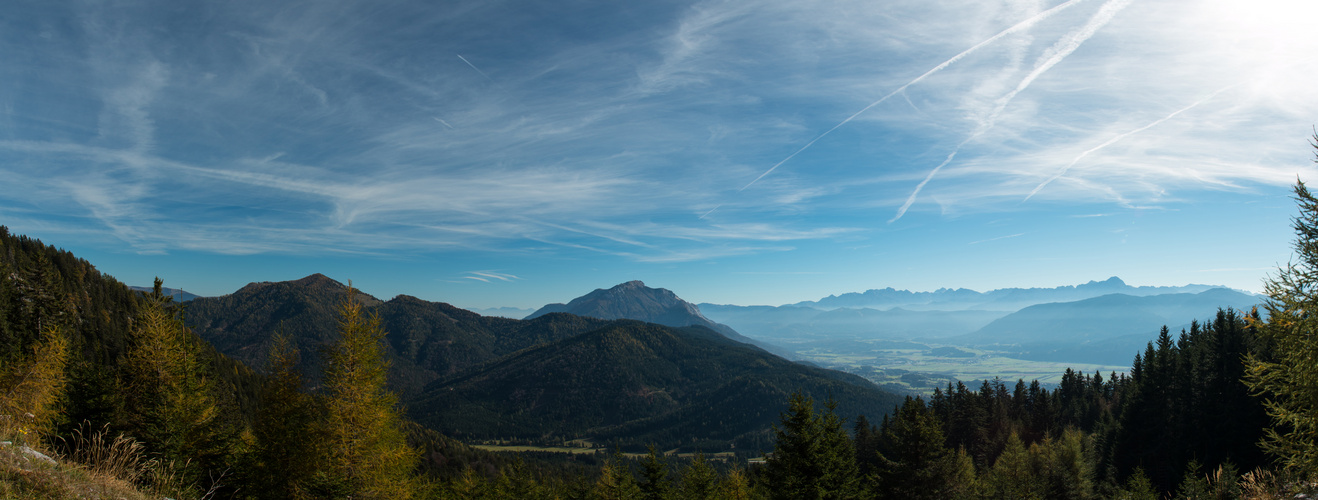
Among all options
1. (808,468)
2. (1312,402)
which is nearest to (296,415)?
(808,468)

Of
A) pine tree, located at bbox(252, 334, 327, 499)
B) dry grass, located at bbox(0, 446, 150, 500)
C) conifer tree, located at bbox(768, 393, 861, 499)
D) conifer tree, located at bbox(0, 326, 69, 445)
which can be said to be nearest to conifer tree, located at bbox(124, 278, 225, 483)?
conifer tree, located at bbox(0, 326, 69, 445)

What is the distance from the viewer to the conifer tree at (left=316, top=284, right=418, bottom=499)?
16375 mm

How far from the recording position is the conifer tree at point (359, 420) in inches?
645

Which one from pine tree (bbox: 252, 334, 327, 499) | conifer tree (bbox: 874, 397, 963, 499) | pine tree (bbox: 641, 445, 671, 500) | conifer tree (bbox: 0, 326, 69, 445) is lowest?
pine tree (bbox: 641, 445, 671, 500)

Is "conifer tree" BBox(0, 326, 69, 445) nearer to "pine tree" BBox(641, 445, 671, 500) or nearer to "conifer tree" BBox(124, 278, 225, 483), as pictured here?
"conifer tree" BBox(124, 278, 225, 483)

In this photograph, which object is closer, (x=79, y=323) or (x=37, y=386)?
(x=37, y=386)

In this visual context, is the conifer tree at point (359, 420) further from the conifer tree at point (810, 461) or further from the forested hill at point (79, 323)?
the conifer tree at point (810, 461)

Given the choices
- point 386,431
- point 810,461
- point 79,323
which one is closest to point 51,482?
point 386,431

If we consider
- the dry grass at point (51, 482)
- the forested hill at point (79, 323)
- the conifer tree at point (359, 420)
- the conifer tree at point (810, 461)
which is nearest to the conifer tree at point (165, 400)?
the forested hill at point (79, 323)

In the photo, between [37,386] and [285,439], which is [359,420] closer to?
[285,439]

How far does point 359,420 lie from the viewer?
16.5m

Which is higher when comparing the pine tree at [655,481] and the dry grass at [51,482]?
the dry grass at [51,482]

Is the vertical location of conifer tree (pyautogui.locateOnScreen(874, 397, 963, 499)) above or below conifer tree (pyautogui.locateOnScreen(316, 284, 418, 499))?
below

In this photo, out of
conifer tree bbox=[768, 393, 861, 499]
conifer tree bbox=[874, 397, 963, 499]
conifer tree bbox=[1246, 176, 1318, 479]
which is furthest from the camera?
conifer tree bbox=[874, 397, 963, 499]
